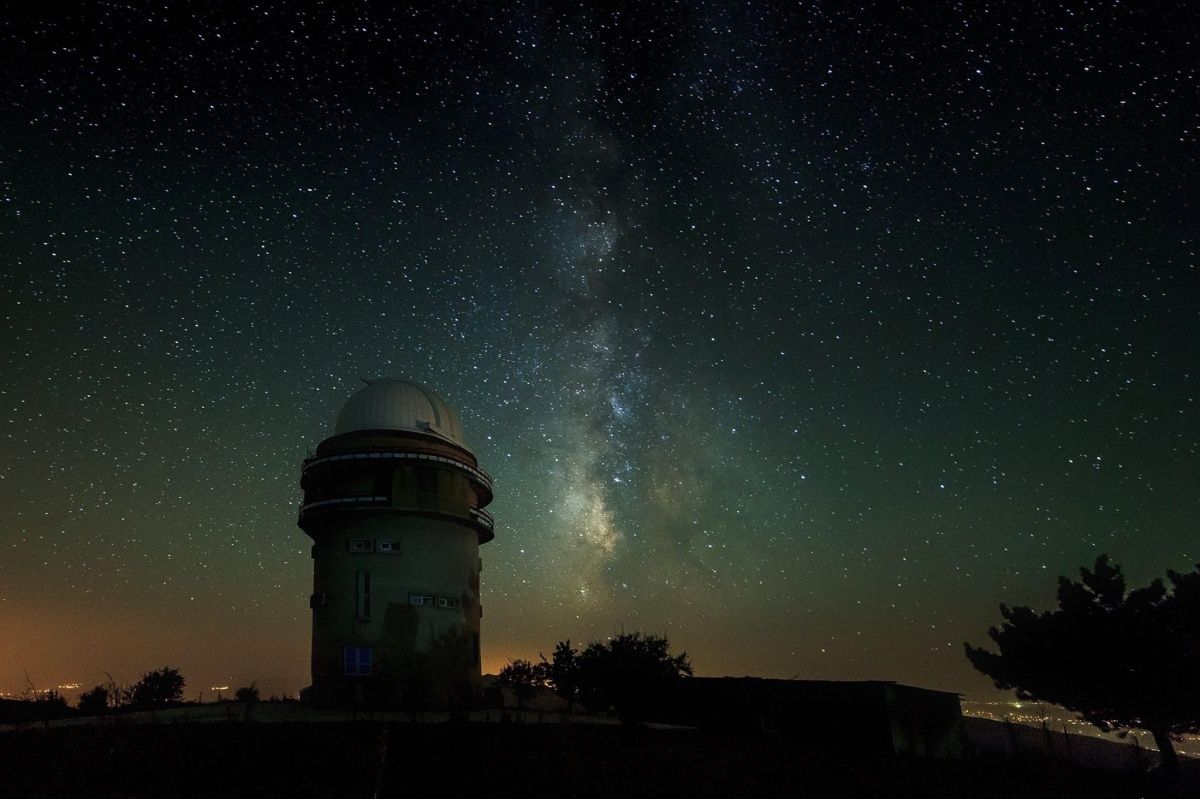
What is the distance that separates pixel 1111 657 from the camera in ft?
89.2

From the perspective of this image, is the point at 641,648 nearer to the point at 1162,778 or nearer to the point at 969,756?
the point at 969,756

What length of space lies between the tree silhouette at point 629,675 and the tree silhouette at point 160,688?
1992 cm

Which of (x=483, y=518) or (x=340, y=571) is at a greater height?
(x=483, y=518)

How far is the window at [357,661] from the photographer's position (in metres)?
27.7

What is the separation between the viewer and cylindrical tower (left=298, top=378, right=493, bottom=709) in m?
27.9

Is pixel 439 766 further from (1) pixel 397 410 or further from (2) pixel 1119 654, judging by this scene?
(2) pixel 1119 654

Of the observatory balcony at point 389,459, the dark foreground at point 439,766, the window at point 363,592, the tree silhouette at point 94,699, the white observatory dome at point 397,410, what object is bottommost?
the dark foreground at point 439,766

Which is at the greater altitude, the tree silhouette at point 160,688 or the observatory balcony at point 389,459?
the observatory balcony at point 389,459

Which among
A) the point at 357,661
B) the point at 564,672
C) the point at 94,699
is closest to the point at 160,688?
the point at 94,699

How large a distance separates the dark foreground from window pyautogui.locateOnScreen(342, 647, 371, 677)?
22.8ft

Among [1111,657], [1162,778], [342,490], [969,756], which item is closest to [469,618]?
[342,490]

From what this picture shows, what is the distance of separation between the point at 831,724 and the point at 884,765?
12.0ft

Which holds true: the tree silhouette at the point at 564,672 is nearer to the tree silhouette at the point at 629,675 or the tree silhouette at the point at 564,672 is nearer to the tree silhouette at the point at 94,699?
the tree silhouette at the point at 629,675

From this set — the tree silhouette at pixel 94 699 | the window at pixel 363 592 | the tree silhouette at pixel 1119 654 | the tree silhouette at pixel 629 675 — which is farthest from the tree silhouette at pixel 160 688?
the tree silhouette at pixel 1119 654
